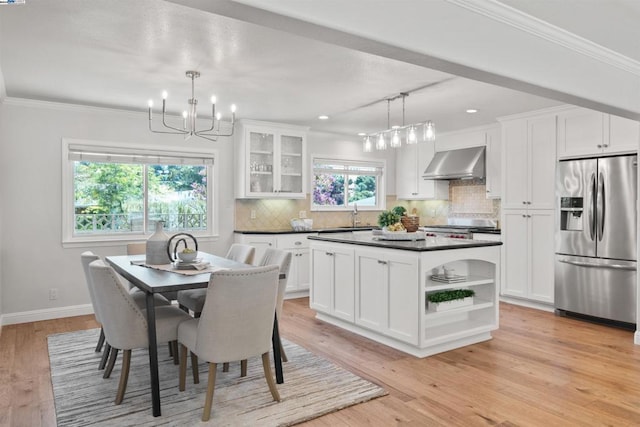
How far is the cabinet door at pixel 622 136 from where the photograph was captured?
4441mm

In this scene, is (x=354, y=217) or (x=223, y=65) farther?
(x=354, y=217)

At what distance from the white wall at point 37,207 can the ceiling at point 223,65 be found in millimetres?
271

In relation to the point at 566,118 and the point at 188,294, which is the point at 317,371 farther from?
the point at 566,118

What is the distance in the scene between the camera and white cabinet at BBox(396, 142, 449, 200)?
699cm

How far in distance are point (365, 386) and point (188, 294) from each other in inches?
66.2

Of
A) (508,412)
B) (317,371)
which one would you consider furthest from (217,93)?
(508,412)

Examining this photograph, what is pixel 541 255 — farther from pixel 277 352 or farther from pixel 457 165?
pixel 277 352

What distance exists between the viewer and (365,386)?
3.03 m

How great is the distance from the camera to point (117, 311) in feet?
9.05

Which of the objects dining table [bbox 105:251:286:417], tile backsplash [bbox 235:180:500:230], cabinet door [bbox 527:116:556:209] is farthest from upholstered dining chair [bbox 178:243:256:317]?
cabinet door [bbox 527:116:556:209]

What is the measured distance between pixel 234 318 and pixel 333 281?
202 cm

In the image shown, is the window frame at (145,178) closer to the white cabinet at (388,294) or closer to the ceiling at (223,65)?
the ceiling at (223,65)

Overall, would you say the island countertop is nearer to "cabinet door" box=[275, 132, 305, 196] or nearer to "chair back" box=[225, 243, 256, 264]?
"chair back" box=[225, 243, 256, 264]

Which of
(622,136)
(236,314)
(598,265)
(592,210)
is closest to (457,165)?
(592,210)
